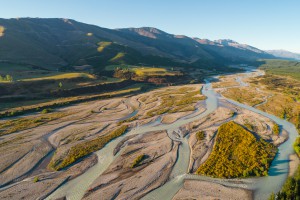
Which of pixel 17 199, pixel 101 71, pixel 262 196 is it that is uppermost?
pixel 101 71

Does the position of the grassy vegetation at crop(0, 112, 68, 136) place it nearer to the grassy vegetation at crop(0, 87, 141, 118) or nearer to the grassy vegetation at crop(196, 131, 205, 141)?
the grassy vegetation at crop(0, 87, 141, 118)

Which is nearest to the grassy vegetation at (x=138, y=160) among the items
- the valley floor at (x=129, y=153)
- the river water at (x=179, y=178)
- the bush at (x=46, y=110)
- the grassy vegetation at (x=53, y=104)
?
the valley floor at (x=129, y=153)

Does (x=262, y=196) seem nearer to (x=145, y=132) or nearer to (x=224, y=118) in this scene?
(x=145, y=132)

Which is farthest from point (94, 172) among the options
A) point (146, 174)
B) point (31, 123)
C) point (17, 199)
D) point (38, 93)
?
point (38, 93)

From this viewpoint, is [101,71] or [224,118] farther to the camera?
[101,71]

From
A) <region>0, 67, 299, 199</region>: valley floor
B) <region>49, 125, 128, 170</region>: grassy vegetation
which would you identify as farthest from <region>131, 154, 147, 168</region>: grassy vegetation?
<region>49, 125, 128, 170</region>: grassy vegetation

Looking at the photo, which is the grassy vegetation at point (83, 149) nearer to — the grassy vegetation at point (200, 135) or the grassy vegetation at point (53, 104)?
the grassy vegetation at point (200, 135)

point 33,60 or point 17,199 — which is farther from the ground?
point 33,60
